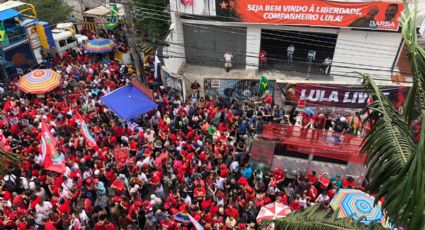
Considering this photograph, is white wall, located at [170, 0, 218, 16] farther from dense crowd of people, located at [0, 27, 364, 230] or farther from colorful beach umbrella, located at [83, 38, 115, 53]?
colorful beach umbrella, located at [83, 38, 115, 53]

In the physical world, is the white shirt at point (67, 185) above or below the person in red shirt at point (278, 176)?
above

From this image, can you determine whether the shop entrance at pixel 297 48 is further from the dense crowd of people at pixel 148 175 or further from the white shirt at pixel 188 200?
the white shirt at pixel 188 200

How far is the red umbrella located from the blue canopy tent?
7051 millimetres

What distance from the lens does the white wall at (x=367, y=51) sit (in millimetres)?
18188

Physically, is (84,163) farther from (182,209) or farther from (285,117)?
(285,117)

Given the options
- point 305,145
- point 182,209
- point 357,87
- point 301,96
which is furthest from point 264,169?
point 357,87

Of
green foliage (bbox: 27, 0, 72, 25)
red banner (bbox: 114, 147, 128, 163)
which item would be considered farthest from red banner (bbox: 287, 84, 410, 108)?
green foliage (bbox: 27, 0, 72, 25)

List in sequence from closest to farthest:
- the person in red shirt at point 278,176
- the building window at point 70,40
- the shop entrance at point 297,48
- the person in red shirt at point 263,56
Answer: the person in red shirt at point 278,176
the shop entrance at point 297,48
the person in red shirt at point 263,56
the building window at point 70,40

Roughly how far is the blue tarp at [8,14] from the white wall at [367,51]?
56.6 feet

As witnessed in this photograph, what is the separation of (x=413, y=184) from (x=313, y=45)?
57.4 feet

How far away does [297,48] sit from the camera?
811 inches

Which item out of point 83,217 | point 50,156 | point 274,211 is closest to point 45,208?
point 83,217

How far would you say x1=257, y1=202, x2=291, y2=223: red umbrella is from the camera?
10.0 m

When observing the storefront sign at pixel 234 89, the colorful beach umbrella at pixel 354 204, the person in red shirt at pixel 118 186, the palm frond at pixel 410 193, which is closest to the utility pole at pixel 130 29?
the storefront sign at pixel 234 89
